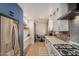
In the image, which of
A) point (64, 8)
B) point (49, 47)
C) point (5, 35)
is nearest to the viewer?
point (5, 35)

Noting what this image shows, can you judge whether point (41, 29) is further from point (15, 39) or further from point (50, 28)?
point (15, 39)

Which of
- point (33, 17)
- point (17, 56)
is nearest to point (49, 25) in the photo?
point (33, 17)

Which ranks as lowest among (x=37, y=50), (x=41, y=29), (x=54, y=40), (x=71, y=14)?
(x=37, y=50)

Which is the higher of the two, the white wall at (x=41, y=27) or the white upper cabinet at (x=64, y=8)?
the white upper cabinet at (x=64, y=8)

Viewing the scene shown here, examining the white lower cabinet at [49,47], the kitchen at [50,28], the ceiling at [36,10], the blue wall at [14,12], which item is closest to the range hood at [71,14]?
the kitchen at [50,28]

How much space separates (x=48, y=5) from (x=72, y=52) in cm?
74

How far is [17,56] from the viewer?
5.60ft

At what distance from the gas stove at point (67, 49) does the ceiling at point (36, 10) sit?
0.47 m

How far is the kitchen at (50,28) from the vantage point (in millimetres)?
1704

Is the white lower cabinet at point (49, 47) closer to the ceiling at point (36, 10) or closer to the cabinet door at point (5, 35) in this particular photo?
the ceiling at point (36, 10)

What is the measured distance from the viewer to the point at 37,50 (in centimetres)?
173

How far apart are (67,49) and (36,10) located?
71cm

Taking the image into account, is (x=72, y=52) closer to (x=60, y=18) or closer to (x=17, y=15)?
(x=60, y=18)

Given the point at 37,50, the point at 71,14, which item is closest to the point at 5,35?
the point at 37,50
